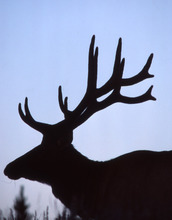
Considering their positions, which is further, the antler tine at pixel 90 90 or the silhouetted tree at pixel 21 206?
the antler tine at pixel 90 90

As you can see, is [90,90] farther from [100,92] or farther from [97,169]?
[97,169]

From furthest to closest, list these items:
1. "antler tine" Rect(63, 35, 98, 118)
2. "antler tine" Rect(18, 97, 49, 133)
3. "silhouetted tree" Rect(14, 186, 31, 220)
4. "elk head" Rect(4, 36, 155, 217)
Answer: "antler tine" Rect(63, 35, 98, 118)
"antler tine" Rect(18, 97, 49, 133)
"elk head" Rect(4, 36, 155, 217)
"silhouetted tree" Rect(14, 186, 31, 220)

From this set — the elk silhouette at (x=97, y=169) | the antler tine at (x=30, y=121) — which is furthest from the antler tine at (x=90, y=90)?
the antler tine at (x=30, y=121)

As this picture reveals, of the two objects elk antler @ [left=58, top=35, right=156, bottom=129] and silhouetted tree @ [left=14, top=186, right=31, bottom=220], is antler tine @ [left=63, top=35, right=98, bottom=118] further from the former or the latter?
silhouetted tree @ [left=14, top=186, right=31, bottom=220]

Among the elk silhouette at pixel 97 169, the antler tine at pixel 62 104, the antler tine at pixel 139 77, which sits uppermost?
the antler tine at pixel 139 77

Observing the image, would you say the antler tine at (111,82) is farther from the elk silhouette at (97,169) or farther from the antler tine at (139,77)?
the antler tine at (139,77)

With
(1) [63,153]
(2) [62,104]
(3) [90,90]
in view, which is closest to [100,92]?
(3) [90,90]

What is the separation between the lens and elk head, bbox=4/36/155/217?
17.4 feet

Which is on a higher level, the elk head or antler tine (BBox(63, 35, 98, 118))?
Answer: antler tine (BBox(63, 35, 98, 118))

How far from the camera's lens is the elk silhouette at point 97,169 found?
430cm

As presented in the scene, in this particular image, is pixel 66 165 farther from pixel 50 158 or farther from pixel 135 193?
pixel 135 193

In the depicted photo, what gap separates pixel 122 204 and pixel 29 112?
2201 millimetres

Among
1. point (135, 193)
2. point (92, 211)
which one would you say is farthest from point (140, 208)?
point (92, 211)

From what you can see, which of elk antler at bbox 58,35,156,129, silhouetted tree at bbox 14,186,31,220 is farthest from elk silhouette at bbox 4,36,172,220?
silhouetted tree at bbox 14,186,31,220
